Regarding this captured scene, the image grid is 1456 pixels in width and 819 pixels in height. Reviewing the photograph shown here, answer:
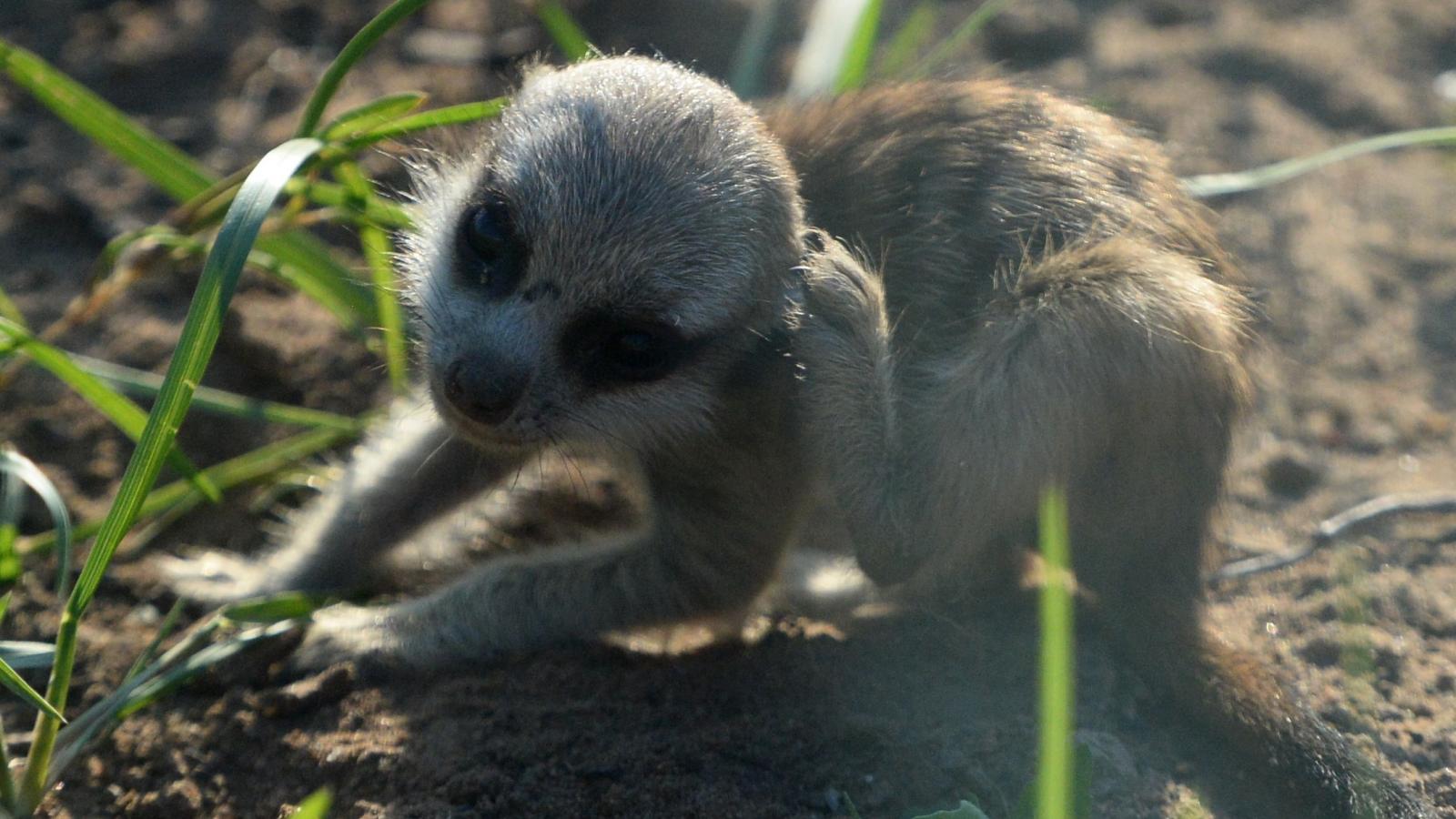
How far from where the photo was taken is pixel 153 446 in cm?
296

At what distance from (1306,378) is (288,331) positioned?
3776mm

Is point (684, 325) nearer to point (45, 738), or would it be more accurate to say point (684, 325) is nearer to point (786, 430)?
point (786, 430)

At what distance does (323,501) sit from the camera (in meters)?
4.40

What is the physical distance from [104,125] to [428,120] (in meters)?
1.04

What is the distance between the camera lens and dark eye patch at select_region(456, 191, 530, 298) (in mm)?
3264

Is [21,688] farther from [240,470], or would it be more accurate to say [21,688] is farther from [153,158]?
[153,158]

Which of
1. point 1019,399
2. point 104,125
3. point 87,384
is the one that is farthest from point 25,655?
point 1019,399

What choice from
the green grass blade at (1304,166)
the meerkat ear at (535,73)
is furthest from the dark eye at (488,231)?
the green grass blade at (1304,166)

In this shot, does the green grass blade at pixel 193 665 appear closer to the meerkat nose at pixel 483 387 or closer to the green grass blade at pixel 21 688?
the green grass blade at pixel 21 688

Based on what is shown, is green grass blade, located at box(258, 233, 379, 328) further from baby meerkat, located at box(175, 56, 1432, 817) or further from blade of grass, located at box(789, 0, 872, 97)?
blade of grass, located at box(789, 0, 872, 97)

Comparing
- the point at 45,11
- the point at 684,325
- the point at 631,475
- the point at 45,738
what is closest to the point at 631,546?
the point at 631,475

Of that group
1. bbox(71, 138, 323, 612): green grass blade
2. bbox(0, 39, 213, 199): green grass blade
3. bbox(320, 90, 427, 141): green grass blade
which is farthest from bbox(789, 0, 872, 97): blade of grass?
bbox(71, 138, 323, 612): green grass blade

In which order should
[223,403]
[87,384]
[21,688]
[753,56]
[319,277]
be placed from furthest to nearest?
[753,56], [319,277], [223,403], [87,384], [21,688]

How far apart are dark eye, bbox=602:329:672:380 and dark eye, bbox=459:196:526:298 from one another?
286 mm
